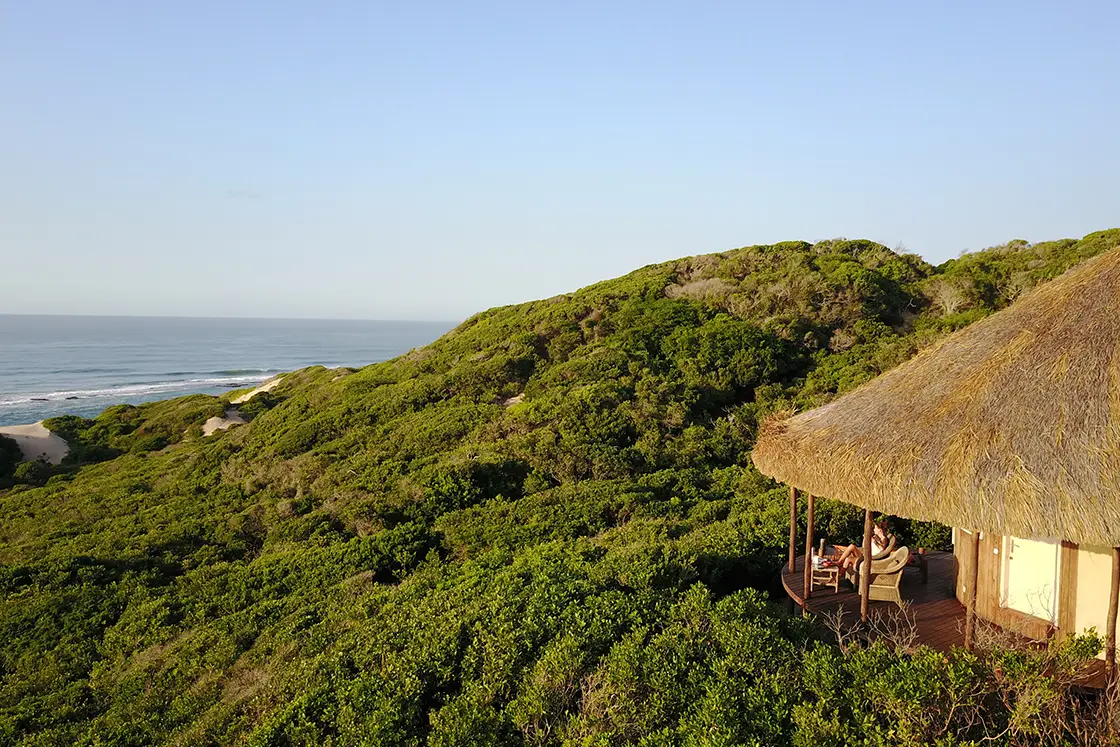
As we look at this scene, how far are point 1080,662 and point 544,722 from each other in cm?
448

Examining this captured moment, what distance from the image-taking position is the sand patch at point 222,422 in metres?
28.9

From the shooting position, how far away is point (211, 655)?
29.1 feet

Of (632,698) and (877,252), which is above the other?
(877,252)

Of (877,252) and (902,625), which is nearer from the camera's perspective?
(902,625)

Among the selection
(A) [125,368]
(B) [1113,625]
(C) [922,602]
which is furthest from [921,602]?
(A) [125,368]

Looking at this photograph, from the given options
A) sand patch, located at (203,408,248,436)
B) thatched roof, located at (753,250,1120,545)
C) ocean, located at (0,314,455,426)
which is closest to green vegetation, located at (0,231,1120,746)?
thatched roof, located at (753,250,1120,545)

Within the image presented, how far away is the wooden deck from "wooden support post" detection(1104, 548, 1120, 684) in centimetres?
119

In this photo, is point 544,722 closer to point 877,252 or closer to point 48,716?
point 48,716

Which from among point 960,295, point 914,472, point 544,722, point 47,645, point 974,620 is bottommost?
point 47,645

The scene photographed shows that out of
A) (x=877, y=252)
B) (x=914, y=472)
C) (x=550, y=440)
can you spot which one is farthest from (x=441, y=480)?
(x=877, y=252)

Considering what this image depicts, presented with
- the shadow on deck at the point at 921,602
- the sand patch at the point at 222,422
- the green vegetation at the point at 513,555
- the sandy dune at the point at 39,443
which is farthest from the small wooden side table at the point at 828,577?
the sandy dune at the point at 39,443

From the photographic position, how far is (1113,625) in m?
5.86

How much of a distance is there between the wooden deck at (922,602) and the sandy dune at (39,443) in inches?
1171

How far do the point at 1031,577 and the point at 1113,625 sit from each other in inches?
41.4
